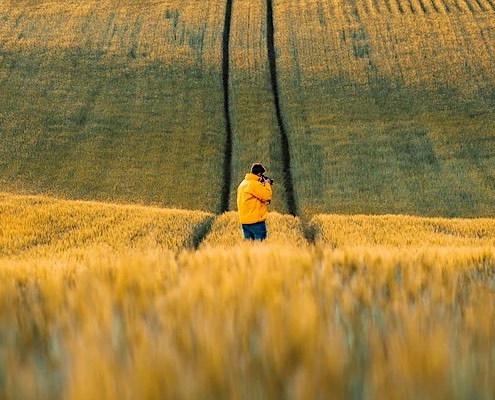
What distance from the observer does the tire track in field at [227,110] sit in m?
27.3

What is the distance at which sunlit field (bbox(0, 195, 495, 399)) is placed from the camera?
4.64 ft

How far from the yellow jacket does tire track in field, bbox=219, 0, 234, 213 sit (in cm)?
1295

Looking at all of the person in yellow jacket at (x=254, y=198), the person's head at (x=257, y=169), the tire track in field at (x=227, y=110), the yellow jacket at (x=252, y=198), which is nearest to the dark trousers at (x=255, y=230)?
the person in yellow jacket at (x=254, y=198)

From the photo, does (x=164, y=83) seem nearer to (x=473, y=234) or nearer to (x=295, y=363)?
(x=473, y=234)

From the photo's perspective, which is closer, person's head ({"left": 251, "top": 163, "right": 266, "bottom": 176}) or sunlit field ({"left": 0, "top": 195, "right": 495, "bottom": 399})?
sunlit field ({"left": 0, "top": 195, "right": 495, "bottom": 399})

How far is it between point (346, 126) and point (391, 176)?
5.76 m

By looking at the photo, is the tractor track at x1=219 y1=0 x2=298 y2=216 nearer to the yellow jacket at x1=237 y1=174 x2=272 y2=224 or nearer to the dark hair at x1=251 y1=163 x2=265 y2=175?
the yellow jacket at x1=237 y1=174 x2=272 y2=224

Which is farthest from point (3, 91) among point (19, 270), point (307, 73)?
point (19, 270)

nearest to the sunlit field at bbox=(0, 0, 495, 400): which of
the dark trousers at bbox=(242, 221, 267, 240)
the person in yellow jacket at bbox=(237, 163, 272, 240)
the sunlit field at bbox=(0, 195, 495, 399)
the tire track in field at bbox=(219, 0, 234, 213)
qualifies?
the sunlit field at bbox=(0, 195, 495, 399)

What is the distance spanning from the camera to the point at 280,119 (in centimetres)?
3425

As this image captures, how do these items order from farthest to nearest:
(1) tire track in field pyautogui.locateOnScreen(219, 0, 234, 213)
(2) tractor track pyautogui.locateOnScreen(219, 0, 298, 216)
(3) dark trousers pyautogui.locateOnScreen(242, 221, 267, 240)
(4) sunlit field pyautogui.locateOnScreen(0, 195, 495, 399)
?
(1) tire track in field pyautogui.locateOnScreen(219, 0, 234, 213), (2) tractor track pyautogui.locateOnScreen(219, 0, 298, 216), (3) dark trousers pyautogui.locateOnScreen(242, 221, 267, 240), (4) sunlit field pyautogui.locateOnScreen(0, 195, 495, 399)

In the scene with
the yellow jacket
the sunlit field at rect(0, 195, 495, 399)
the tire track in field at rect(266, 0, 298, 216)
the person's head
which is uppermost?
the tire track in field at rect(266, 0, 298, 216)

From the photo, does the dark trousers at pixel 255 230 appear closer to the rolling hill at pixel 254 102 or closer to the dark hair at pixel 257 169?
the dark hair at pixel 257 169

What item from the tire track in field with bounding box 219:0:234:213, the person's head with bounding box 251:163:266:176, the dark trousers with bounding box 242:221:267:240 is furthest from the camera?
the tire track in field with bounding box 219:0:234:213
